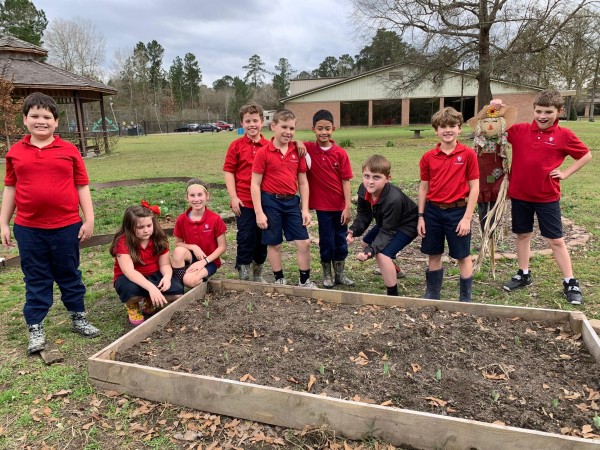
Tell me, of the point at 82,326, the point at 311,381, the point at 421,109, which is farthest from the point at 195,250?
the point at 421,109

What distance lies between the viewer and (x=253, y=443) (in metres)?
2.50

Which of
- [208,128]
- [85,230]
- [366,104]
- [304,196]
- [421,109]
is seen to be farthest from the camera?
[208,128]

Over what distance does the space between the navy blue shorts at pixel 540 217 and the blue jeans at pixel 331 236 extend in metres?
1.64

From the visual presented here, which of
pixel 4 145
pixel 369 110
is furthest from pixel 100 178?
pixel 369 110

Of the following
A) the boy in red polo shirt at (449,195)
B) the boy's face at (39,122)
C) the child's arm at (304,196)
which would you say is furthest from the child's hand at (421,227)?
the boy's face at (39,122)

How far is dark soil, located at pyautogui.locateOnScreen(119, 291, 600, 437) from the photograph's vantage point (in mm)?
2588

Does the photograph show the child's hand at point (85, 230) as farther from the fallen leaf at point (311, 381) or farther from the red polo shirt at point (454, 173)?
the red polo shirt at point (454, 173)

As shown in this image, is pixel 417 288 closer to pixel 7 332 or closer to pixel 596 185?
pixel 7 332

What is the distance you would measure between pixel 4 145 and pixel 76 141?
11.1 ft

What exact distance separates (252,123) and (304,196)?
84cm

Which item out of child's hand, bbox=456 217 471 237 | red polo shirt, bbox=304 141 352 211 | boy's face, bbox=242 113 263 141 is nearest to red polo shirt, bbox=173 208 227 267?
boy's face, bbox=242 113 263 141

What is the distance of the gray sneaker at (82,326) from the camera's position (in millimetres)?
3765

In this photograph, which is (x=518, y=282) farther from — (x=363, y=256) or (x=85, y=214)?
(x=85, y=214)

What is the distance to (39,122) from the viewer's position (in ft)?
10.8
